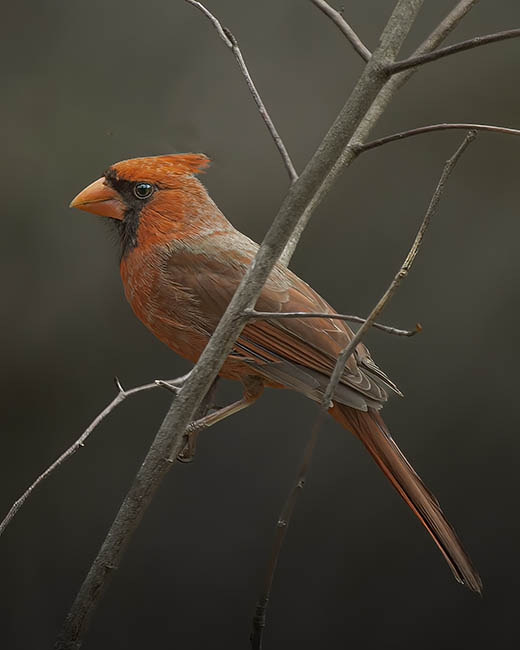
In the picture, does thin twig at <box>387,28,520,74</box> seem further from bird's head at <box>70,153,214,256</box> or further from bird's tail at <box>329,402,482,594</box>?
bird's tail at <box>329,402,482,594</box>

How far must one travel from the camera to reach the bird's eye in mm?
1423

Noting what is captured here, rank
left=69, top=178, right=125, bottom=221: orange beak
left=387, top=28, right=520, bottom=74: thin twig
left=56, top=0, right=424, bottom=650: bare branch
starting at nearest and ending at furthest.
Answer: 1. left=387, top=28, right=520, bottom=74: thin twig
2. left=56, top=0, right=424, bottom=650: bare branch
3. left=69, top=178, right=125, bottom=221: orange beak

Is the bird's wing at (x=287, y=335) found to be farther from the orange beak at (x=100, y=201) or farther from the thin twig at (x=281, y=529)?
the thin twig at (x=281, y=529)

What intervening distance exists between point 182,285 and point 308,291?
24 centimetres

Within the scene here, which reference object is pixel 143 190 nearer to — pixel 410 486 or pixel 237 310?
pixel 237 310

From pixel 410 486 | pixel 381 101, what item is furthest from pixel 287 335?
pixel 381 101

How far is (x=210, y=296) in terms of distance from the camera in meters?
1.47

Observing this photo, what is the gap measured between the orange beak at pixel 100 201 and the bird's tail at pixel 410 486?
21.6 inches

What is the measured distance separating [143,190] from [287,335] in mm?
382

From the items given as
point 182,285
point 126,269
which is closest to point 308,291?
point 182,285

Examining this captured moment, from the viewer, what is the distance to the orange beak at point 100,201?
1353mm

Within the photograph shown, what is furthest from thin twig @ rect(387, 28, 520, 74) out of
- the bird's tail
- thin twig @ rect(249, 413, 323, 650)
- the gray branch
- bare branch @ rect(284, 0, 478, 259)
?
the bird's tail

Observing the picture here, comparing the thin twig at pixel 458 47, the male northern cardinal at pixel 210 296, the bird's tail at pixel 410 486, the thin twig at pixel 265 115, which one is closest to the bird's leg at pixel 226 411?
the male northern cardinal at pixel 210 296

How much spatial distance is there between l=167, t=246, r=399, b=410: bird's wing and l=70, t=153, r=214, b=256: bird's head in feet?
0.23
